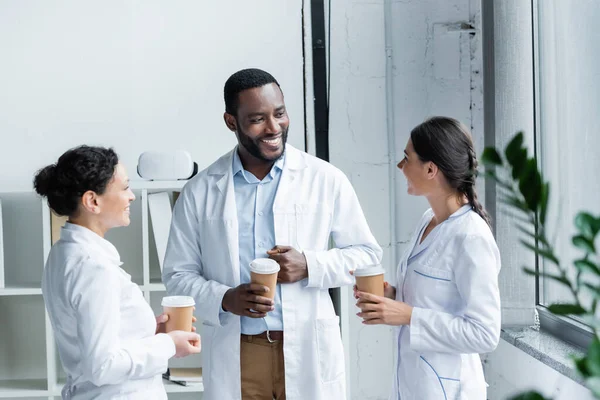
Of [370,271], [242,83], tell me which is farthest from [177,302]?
[242,83]

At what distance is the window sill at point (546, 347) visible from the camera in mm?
2135

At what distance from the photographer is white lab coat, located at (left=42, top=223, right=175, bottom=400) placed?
143cm

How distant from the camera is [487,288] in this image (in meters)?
1.58

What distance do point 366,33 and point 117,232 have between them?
4.83 feet

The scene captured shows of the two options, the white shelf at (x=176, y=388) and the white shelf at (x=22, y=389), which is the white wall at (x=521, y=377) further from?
the white shelf at (x=22, y=389)

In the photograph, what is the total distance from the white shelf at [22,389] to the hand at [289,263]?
1.45 metres

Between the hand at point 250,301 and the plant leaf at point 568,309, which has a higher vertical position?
the plant leaf at point 568,309

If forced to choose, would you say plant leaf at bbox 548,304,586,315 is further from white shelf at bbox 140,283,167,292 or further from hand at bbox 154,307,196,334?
white shelf at bbox 140,283,167,292

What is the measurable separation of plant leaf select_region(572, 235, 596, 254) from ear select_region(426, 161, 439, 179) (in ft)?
4.27

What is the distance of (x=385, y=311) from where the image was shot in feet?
5.49

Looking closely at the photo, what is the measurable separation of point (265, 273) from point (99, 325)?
0.47 metres

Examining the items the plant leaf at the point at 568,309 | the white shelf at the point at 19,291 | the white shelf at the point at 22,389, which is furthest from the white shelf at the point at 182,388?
the plant leaf at the point at 568,309

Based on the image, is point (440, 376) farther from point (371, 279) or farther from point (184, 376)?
point (184, 376)

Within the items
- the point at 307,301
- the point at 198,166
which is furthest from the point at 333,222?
the point at 198,166
